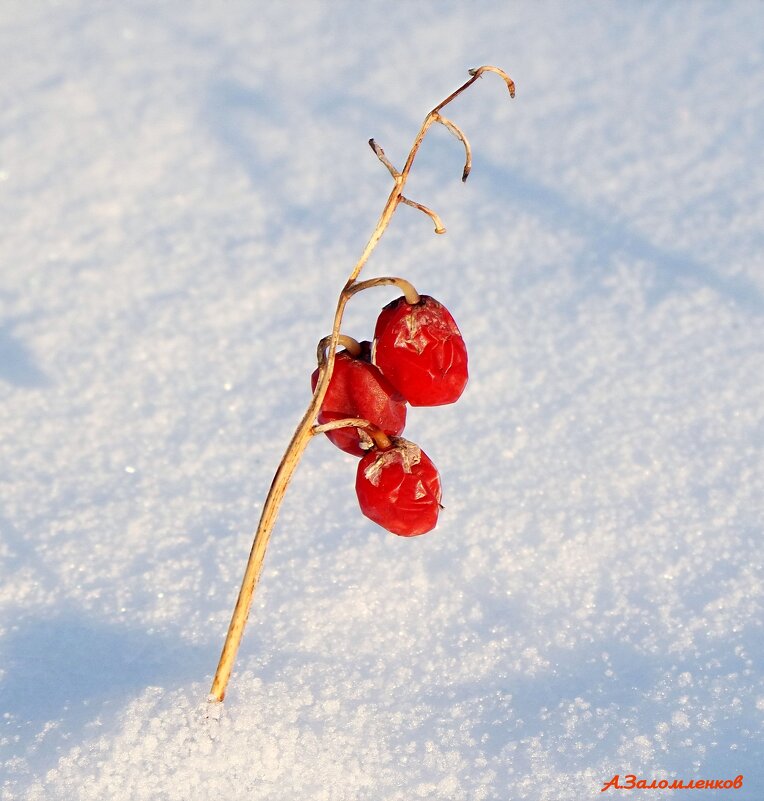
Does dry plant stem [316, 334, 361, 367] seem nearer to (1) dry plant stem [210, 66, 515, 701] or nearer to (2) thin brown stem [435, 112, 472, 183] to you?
(1) dry plant stem [210, 66, 515, 701]

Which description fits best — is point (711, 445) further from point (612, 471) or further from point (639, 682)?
point (639, 682)

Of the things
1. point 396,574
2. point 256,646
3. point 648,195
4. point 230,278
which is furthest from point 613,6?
point 256,646

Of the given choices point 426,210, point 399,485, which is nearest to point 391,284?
point 426,210

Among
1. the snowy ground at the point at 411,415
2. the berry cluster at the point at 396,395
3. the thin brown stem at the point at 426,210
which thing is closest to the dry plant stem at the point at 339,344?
the berry cluster at the point at 396,395

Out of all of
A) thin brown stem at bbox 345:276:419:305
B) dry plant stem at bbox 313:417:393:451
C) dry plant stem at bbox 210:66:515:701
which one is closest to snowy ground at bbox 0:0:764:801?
dry plant stem at bbox 210:66:515:701

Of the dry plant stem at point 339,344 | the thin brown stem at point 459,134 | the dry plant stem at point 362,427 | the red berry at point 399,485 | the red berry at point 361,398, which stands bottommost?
the red berry at point 399,485

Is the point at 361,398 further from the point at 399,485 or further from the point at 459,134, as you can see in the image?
the point at 459,134

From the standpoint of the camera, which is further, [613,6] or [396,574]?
[613,6]

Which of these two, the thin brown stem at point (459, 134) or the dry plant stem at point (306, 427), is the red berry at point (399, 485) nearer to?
the dry plant stem at point (306, 427)
